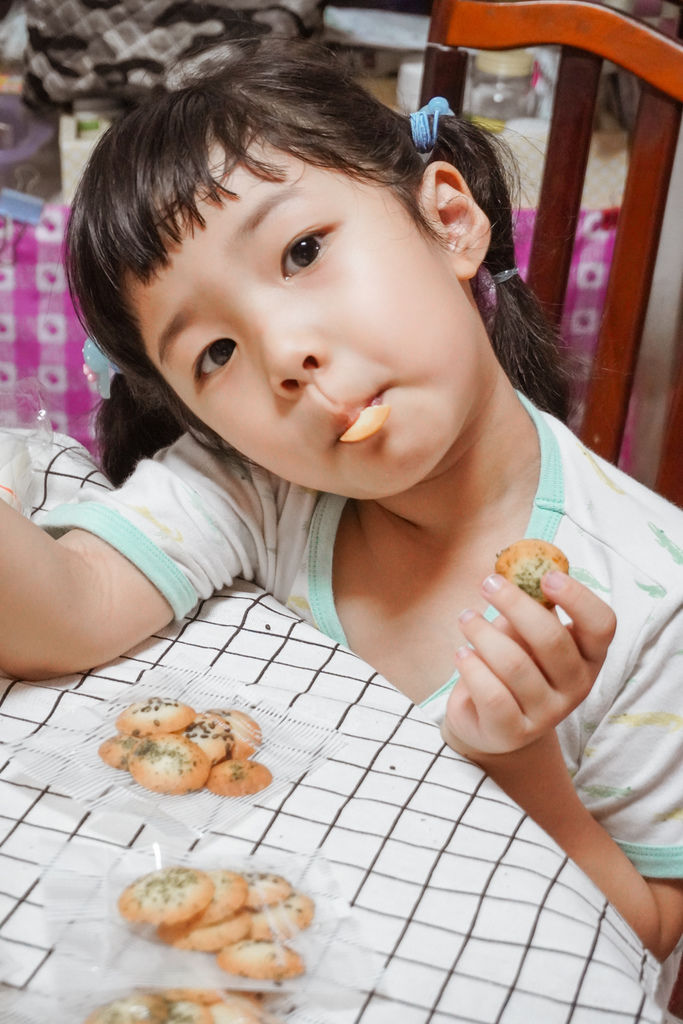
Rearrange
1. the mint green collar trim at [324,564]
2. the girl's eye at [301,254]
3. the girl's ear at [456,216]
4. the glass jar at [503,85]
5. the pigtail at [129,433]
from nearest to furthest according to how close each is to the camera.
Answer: the girl's eye at [301,254] → the girl's ear at [456,216] → the mint green collar trim at [324,564] → the pigtail at [129,433] → the glass jar at [503,85]

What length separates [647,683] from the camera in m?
0.82

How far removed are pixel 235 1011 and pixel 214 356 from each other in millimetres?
483

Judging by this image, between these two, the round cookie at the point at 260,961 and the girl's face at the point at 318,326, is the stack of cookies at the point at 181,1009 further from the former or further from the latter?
the girl's face at the point at 318,326

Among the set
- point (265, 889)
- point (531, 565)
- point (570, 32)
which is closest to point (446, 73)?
point (570, 32)

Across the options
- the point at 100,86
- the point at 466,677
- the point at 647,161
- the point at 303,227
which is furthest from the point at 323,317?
the point at 100,86

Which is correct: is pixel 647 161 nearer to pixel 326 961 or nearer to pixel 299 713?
pixel 299 713

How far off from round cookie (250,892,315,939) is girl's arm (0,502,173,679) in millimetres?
292

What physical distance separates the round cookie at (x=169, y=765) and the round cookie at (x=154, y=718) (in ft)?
0.04

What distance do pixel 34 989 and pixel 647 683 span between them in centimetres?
51

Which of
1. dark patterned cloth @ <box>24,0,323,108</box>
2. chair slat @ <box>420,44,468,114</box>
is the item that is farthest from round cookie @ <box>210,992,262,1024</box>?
dark patterned cloth @ <box>24,0,323,108</box>

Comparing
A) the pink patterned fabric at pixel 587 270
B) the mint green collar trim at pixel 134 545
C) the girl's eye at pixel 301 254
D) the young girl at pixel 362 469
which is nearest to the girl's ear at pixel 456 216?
the young girl at pixel 362 469

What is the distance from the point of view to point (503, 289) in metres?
1.02

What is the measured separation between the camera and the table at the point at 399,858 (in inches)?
21.6

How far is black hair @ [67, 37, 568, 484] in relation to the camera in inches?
30.4
